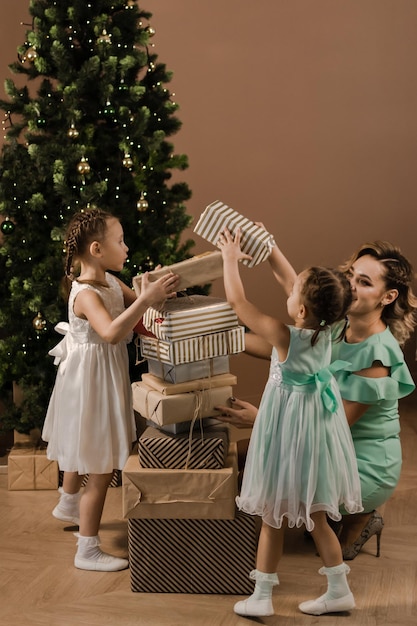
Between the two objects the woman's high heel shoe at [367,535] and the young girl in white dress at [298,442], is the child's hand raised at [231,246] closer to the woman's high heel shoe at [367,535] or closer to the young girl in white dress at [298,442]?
the young girl in white dress at [298,442]

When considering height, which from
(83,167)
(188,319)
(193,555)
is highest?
(83,167)

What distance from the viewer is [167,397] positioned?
288 centimetres

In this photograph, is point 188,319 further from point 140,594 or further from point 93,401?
point 140,594

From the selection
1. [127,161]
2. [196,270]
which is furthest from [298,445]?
[127,161]

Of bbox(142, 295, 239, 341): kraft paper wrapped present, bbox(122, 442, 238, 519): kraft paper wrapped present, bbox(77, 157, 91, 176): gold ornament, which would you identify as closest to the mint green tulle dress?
bbox(122, 442, 238, 519): kraft paper wrapped present

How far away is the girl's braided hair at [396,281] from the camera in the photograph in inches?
125

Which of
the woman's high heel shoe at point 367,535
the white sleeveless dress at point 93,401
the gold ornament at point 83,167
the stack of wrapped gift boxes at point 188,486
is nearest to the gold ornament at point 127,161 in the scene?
the gold ornament at point 83,167

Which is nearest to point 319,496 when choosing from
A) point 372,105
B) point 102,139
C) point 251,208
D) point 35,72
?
point 102,139

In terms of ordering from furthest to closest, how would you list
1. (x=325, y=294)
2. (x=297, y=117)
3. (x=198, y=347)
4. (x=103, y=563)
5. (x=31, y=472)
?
(x=297, y=117)
(x=31, y=472)
(x=103, y=563)
(x=198, y=347)
(x=325, y=294)

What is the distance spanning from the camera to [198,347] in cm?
284

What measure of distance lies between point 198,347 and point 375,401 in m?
0.71

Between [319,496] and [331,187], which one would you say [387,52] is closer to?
[331,187]

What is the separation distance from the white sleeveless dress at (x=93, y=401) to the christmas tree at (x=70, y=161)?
50 centimetres

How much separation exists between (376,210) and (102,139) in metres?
2.17
